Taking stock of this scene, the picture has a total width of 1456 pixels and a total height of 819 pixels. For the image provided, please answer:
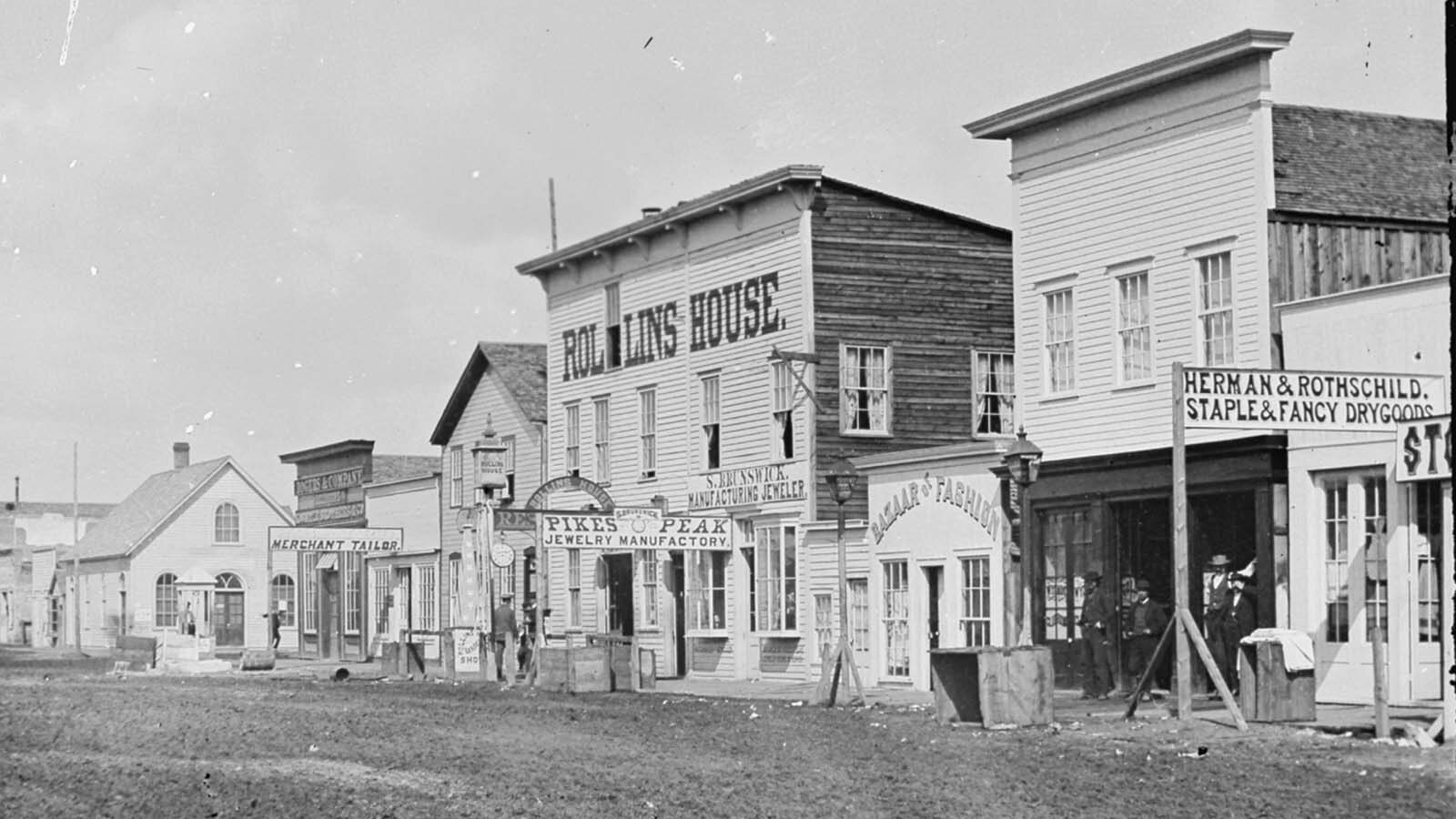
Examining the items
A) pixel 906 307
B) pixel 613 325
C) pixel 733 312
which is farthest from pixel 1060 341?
pixel 613 325

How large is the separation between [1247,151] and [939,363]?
11.4 metres

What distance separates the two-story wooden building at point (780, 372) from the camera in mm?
36594

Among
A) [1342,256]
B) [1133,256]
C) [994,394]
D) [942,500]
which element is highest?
[1133,256]

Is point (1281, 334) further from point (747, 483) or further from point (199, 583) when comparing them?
point (199, 583)

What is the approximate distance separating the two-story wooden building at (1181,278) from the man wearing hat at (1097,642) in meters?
0.50

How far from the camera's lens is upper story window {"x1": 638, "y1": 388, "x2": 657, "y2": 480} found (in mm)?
41625

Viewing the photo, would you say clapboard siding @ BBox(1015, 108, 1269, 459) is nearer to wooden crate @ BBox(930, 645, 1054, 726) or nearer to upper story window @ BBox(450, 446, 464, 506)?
wooden crate @ BBox(930, 645, 1054, 726)

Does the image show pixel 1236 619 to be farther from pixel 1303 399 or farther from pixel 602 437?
pixel 602 437

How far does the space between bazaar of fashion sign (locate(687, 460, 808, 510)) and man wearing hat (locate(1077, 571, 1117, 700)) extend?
8805 millimetres

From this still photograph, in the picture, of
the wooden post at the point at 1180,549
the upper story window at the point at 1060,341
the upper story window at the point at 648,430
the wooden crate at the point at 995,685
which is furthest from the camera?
the upper story window at the point at 648,430

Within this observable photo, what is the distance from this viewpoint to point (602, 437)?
43.8m

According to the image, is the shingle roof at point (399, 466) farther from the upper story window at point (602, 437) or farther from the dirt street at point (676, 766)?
the dirt street at point (676, 766)

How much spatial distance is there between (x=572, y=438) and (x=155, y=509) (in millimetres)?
44929

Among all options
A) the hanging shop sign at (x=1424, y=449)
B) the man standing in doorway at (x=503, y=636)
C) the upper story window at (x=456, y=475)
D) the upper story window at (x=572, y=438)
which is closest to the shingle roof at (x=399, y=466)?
the upper story window at (x=456, y=475)
